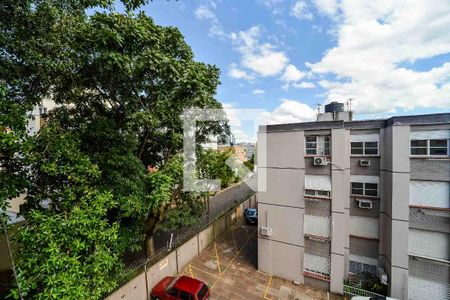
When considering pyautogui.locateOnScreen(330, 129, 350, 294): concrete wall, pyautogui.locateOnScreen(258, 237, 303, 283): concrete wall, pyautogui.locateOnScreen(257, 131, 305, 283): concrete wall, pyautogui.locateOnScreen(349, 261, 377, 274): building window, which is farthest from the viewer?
pyautogui.locateOnScreen(258, 237, 303, 283): concrete wall

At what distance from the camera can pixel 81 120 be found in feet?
26.0

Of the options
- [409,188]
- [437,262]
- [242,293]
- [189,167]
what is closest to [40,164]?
[189,167]

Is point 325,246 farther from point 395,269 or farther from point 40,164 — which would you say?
point 40,164

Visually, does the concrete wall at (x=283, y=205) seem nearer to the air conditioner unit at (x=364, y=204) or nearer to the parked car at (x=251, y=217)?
the air conditioner unit at (x=364, y=204)

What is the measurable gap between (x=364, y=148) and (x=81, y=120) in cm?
1203

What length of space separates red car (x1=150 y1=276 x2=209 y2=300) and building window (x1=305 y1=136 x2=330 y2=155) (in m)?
7.46

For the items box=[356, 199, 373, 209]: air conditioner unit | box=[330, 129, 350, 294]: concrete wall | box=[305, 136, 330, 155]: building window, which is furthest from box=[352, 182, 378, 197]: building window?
box=[305, 136, 330, 155]: building window

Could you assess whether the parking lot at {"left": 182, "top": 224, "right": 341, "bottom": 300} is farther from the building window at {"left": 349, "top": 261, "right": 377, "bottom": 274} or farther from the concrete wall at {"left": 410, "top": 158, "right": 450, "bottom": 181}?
the concrete wall at {"left": 410, "top": 158, "right": 450, "bottom": 181}

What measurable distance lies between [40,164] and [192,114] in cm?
546

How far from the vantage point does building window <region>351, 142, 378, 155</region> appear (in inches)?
386

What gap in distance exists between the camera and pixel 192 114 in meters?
9.38

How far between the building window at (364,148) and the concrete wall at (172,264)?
9.85 metres

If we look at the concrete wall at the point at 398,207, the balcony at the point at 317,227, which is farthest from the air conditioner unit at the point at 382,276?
the balcony at the point at 317,227

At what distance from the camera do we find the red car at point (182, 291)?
27.6 feet
